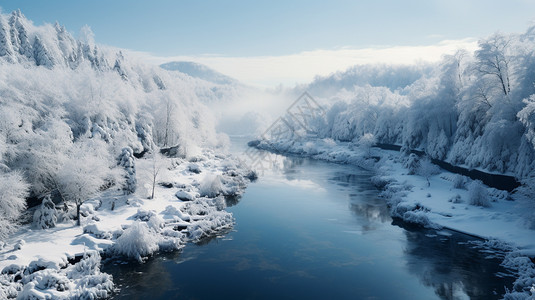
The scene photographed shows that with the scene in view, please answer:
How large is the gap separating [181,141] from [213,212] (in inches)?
1085

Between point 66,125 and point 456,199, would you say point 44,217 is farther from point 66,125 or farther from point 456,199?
point 456,199

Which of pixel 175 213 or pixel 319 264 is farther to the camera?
pixel 175 213

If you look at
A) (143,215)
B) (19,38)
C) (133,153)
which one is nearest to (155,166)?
(143,215)

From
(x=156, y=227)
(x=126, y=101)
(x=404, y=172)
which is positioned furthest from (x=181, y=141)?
(x=404, y=172)

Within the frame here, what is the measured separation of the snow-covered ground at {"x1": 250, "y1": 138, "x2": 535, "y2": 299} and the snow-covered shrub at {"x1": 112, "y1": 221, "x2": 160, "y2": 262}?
71.4 feet

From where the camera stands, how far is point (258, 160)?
238ft

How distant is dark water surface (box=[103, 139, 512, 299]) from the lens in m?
18.4

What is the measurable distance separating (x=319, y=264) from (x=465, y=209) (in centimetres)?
1726

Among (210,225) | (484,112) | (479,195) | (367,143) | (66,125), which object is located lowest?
(210,225)

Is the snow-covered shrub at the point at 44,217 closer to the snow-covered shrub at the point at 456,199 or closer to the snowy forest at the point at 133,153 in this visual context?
the snowy forest at the point at 133,153

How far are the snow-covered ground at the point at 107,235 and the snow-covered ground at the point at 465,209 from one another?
19097mm

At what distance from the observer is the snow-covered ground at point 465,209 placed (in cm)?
2141

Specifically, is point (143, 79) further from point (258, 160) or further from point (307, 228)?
point (307, 228)

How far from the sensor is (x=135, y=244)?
22.0 meters
